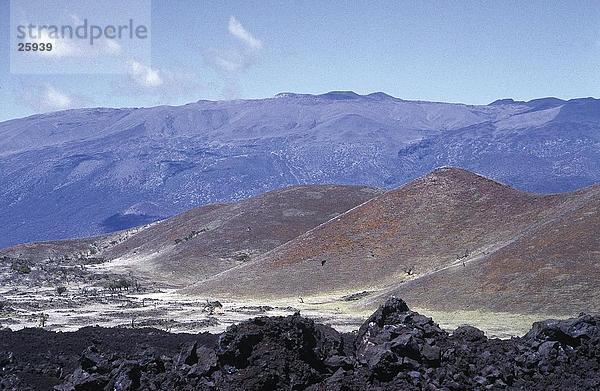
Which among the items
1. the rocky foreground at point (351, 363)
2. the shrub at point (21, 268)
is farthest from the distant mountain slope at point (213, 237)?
the rocky foreground at point (351, 363)

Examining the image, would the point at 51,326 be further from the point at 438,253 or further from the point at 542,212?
the point at 542,212

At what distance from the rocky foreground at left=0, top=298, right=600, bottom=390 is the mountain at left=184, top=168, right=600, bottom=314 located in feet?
51.9

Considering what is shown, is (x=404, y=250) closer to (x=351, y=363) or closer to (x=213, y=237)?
(x=213, y=237)

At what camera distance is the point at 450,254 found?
4950cm

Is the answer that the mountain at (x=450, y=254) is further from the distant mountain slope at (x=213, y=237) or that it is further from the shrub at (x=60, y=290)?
the distant mountain slope at (x=213, y=237)

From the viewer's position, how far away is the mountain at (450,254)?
3516 cm

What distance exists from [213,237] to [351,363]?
60.9 metres

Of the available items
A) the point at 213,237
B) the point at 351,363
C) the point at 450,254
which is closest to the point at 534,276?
the point at 450,254

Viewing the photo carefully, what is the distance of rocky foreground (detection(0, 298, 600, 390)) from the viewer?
45.3 feet

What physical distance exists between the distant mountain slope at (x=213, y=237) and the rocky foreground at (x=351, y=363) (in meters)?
45.2

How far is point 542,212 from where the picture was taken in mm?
Answer: 49031

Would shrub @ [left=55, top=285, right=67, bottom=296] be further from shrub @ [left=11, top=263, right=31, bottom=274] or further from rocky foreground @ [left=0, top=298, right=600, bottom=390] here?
rocky foreground @ [left=0, top=298, right=600, bottom=390]

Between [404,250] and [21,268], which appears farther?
[21,268]

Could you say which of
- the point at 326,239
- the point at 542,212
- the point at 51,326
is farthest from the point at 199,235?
the point at 51,326
